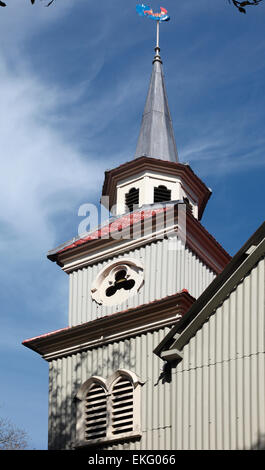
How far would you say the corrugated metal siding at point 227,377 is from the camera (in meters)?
18.9

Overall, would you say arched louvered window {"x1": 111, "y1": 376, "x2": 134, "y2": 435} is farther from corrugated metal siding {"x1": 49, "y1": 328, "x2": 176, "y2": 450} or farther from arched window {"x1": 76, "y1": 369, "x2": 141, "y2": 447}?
corrugated metal siding {"x1": 49, "y1": 328, "x2": 176, "y2": 450}

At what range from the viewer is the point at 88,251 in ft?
88.3

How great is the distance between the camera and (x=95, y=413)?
78.9ft

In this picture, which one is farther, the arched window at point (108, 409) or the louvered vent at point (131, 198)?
the louvered vent at point (131, 198)

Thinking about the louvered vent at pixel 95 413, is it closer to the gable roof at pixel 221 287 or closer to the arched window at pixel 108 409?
the arched window at pixel 108 409

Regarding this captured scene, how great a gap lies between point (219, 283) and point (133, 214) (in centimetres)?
707

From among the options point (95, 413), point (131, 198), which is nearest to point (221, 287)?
point (95, 413)

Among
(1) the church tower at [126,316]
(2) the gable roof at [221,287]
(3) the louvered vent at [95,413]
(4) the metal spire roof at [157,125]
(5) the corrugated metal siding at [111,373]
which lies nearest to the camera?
(2) the gable roof at [221,287]

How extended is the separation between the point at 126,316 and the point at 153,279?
150 centimetres

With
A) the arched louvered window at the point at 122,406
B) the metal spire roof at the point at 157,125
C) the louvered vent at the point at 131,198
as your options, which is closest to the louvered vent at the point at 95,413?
the arched louvered window at the point at 122,406

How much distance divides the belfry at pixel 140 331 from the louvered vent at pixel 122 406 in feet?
0.10

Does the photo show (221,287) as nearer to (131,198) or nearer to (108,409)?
(108,409)
